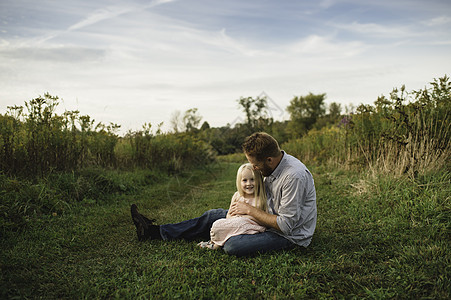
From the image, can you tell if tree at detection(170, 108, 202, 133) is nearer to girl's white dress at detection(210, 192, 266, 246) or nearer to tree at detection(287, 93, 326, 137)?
girl's white dress at detection(210, 192, 266, 246)

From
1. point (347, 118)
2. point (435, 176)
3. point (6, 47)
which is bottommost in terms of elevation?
point (435, 176)

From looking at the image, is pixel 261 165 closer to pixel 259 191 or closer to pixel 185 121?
pixel 259 191

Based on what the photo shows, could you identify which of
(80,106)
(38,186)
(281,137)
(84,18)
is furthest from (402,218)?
(281,137)

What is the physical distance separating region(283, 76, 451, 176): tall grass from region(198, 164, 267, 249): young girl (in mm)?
2949

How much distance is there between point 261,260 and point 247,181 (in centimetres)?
104

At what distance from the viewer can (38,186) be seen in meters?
4.79

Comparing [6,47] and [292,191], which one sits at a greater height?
[6,47]

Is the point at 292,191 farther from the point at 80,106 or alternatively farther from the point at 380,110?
the point at 80,106

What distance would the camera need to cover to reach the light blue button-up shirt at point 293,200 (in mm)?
3080

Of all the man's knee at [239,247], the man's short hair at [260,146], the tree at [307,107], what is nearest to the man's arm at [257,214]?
the man's knee at [239,247]

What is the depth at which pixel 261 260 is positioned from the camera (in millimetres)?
3021

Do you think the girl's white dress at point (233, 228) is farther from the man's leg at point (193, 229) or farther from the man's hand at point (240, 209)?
the man's leg at point (193, 229)

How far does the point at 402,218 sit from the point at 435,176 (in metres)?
1.21

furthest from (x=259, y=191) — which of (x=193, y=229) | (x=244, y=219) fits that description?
(x=193, y=229)
